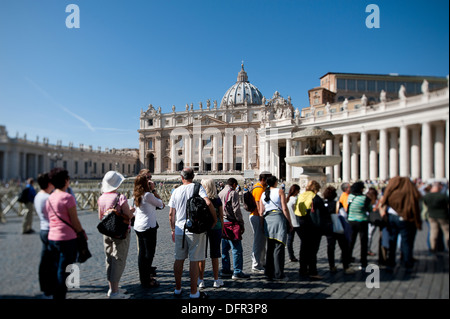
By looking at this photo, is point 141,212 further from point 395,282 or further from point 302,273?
point 395,282

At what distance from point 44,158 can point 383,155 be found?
18.5ft

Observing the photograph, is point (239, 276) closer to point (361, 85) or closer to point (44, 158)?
point (44, 158)

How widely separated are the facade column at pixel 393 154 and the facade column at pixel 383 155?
0.37 ft

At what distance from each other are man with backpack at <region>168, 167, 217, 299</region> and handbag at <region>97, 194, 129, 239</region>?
0.88 metres

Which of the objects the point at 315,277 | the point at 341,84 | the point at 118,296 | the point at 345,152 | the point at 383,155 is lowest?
the point at 118,296

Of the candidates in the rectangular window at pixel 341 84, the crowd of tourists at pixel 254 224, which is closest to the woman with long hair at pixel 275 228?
the crowd of tourists at pixel 254 224

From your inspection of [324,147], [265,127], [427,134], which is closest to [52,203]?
[427,134]

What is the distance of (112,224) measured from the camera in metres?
4.27

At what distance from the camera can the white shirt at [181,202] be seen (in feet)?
15.1

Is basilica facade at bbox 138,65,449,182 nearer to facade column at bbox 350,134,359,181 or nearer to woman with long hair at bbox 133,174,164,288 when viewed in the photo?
facade column at bbox 350,134,359,181

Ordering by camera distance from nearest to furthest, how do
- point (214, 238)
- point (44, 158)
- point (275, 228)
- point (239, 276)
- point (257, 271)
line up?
point (44, 158), point (214, 238), point (275, 228), point (239, 276), point (257, 271)

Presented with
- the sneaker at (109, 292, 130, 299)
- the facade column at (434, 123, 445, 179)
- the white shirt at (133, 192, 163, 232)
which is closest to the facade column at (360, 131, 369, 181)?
the facade column at (434, 123, 445, 179)

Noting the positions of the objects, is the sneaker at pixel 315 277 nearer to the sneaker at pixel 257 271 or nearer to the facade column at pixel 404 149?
the sneaker at pixel 257 271

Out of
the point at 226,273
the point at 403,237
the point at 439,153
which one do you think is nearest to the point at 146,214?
the point at 226,273
